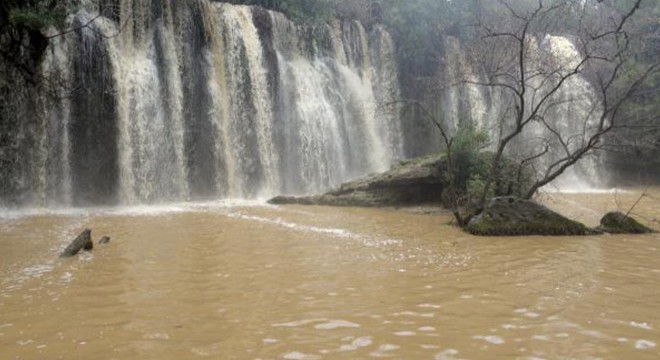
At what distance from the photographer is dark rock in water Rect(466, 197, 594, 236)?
1087 centimetres

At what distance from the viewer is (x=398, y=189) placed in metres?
17.8

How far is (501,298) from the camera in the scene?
595cm

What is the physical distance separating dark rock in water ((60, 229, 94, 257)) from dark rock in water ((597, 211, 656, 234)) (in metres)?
8.91

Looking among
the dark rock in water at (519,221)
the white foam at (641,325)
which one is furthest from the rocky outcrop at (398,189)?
the white foam at (641,325)

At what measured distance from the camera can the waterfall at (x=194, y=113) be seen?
18.2 meters

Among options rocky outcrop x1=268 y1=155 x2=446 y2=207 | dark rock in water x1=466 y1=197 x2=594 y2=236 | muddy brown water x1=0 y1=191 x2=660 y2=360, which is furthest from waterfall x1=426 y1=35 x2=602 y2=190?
muddy brown water x1=0 y1=191 x2=660 y2=360

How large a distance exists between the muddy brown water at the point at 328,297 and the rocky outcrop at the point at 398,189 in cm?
641

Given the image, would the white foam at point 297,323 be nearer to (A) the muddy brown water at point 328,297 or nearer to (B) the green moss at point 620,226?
(A) the muddy brown water at point 328,297

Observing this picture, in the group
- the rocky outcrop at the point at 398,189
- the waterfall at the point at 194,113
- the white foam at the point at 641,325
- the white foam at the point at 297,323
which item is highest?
the waterfall at the point at 194,113

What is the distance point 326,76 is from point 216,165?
691 cm

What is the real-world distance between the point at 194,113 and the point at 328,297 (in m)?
16.4

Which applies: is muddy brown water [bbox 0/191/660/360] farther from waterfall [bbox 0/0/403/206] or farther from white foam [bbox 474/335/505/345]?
waterfall [bbox 0/0/403/206]

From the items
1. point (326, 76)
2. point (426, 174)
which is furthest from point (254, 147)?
point (426, 174)

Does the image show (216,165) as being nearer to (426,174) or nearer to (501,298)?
(426,174)
